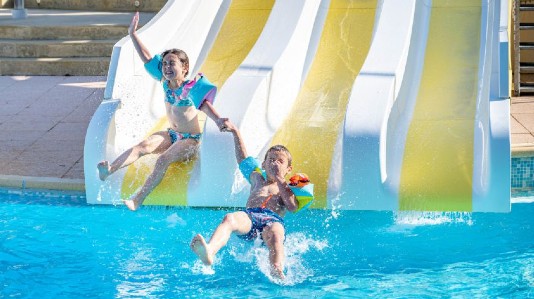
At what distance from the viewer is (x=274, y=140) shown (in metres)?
6.66

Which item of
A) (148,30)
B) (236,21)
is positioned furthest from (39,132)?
(236,21)

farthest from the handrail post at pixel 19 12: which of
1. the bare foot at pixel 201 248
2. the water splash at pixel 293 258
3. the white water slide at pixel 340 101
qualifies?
the bare foot at pixel 201 248

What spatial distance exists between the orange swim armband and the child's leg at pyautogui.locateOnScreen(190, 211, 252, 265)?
1.03 ft

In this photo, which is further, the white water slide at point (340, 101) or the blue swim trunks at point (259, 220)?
the white water slide at point (340, 101)

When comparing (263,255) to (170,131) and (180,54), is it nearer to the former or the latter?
(170,131)

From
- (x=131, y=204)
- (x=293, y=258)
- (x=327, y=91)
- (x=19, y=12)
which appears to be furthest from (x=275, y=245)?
(x=19, y=12)

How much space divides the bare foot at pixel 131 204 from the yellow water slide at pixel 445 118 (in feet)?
5.31

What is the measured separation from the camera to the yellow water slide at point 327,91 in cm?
647

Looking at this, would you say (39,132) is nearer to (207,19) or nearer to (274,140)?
(207,19)

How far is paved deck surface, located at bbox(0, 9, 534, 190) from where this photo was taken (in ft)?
22.6

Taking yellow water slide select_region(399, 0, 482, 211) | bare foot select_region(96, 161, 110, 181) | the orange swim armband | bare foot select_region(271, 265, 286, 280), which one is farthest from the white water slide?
bare foot select_region(271, 265, 286, 280)

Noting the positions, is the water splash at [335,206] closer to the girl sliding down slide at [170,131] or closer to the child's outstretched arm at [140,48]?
the girl sliding down slide at [170,131]

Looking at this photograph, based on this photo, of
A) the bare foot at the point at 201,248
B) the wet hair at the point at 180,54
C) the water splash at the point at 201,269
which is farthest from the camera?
the wet hair at the point at 180,54

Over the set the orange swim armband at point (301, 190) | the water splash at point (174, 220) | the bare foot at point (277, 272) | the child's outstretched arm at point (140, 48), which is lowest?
the bare foot at point (277, 272)
